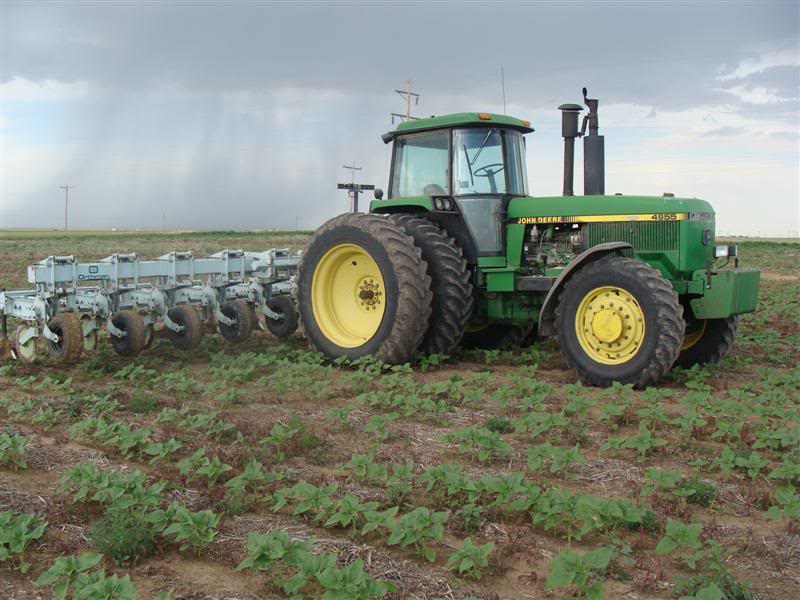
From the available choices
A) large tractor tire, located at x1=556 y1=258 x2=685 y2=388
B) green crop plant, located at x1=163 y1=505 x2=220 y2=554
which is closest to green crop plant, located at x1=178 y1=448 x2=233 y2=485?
green crop plant, located at x1=163 y1=505 x2=220 y2=554

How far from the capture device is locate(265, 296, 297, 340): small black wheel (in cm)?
1018

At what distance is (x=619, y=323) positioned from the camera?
7281 millimetres

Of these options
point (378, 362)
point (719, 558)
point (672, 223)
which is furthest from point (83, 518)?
point (672, 223)

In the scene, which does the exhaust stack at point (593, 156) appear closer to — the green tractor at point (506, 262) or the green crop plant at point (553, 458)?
the green tractor at point (506, 262)

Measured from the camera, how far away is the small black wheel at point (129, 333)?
8.85 metres

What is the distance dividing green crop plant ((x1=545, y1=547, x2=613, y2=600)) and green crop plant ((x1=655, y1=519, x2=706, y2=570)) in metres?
0.35

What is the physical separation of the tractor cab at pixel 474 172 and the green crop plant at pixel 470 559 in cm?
516

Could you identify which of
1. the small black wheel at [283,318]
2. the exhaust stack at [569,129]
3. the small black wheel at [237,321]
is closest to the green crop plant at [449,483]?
the exhaust stack at [569,129]

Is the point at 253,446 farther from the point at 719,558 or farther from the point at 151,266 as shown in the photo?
the point at 151,266

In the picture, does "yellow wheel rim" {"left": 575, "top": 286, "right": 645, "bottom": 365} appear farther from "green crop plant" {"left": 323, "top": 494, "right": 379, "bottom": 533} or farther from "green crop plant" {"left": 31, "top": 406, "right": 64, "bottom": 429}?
"green crop plant" {"left": 31, "top": 406, "right": 64, "bottom": 429}

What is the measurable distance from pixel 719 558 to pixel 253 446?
9.86 ft

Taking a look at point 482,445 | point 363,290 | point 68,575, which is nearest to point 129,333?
point 363,290

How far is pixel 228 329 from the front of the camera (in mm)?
9836

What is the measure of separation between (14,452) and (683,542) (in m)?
3.91
